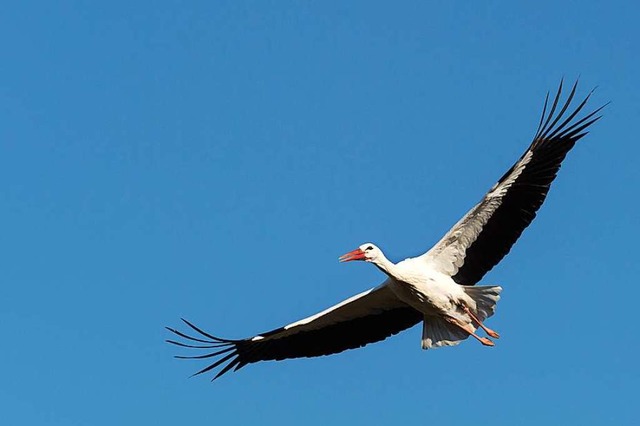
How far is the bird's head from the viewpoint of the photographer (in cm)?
1848

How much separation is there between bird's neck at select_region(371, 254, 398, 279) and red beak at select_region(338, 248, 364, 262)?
0.19 m

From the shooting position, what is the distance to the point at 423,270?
→ 18516 millimetres

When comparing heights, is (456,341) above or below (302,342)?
below

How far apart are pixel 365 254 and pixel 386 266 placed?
330 millimetres

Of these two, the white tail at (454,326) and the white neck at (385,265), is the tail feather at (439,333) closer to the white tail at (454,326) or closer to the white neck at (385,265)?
the white tail at (454,326)

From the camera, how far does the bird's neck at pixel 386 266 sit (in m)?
18.4

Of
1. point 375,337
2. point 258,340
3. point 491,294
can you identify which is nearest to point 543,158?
point 491,294

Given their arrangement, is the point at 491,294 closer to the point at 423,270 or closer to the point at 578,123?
the point at 423,270

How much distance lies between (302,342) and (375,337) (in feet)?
3.27

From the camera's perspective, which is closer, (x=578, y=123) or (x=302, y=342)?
(x=578, y=123)

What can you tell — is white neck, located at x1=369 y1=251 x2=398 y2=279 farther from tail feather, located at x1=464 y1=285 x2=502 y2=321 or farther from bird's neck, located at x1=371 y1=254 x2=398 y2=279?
tail feather, located at x1=464 y1=285 x2=502 y2=321

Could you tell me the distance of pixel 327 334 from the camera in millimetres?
19797

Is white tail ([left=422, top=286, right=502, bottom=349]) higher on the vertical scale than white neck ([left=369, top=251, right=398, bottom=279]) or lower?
lower

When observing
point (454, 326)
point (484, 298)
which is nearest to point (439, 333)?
point (454, 326)
